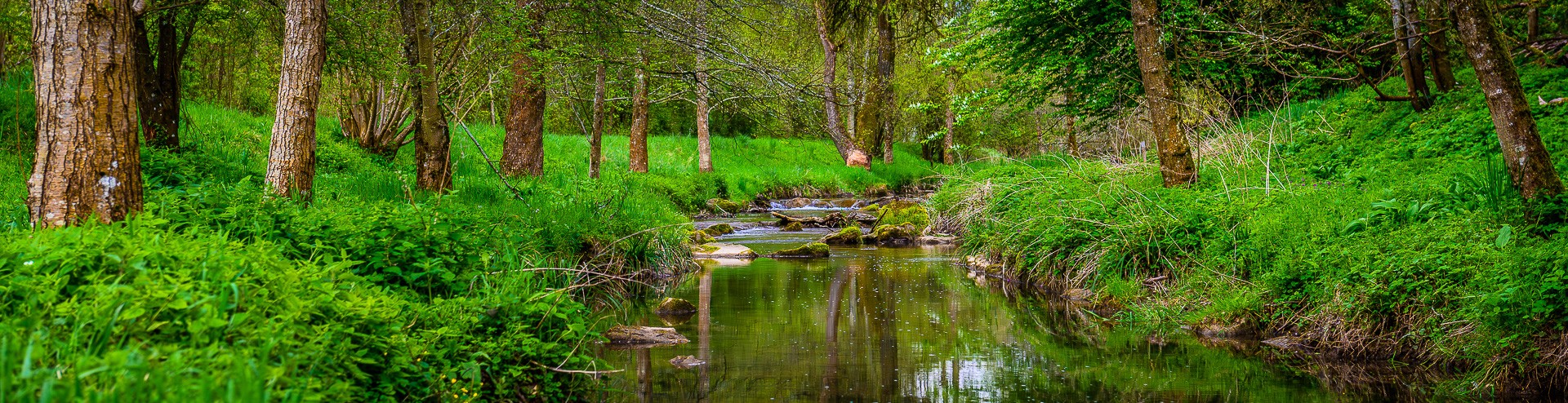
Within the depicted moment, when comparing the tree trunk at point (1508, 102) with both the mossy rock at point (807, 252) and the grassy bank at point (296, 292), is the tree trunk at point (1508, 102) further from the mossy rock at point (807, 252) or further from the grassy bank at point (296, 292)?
the mossy rock at point (807, 252)

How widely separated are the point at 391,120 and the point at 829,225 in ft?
24.2

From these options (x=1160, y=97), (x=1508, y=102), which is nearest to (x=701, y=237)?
(x=1160, y=97)

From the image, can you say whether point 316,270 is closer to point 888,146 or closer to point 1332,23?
point 1332,23

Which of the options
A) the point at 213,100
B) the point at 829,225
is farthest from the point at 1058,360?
the point at 213,100

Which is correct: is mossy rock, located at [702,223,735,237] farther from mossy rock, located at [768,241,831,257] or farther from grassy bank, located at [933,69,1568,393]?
grassy bank, located at [933,69,1568,393]

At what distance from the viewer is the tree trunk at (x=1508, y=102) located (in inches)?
224

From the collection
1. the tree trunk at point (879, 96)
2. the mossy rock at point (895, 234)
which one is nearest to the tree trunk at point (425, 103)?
the mossy rock at point (895, 234)

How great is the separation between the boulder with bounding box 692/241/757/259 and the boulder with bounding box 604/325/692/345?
5.39 m

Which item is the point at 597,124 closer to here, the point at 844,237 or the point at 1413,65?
the point at 844,237

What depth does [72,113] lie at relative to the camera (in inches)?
184

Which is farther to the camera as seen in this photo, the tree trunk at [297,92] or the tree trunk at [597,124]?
the tree trunk at [597,124]

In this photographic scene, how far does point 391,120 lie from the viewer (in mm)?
15031

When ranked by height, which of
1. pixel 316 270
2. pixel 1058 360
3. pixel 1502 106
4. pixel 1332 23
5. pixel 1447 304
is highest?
pixel 1332 23

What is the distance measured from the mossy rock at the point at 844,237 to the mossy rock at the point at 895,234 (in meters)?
0.27
